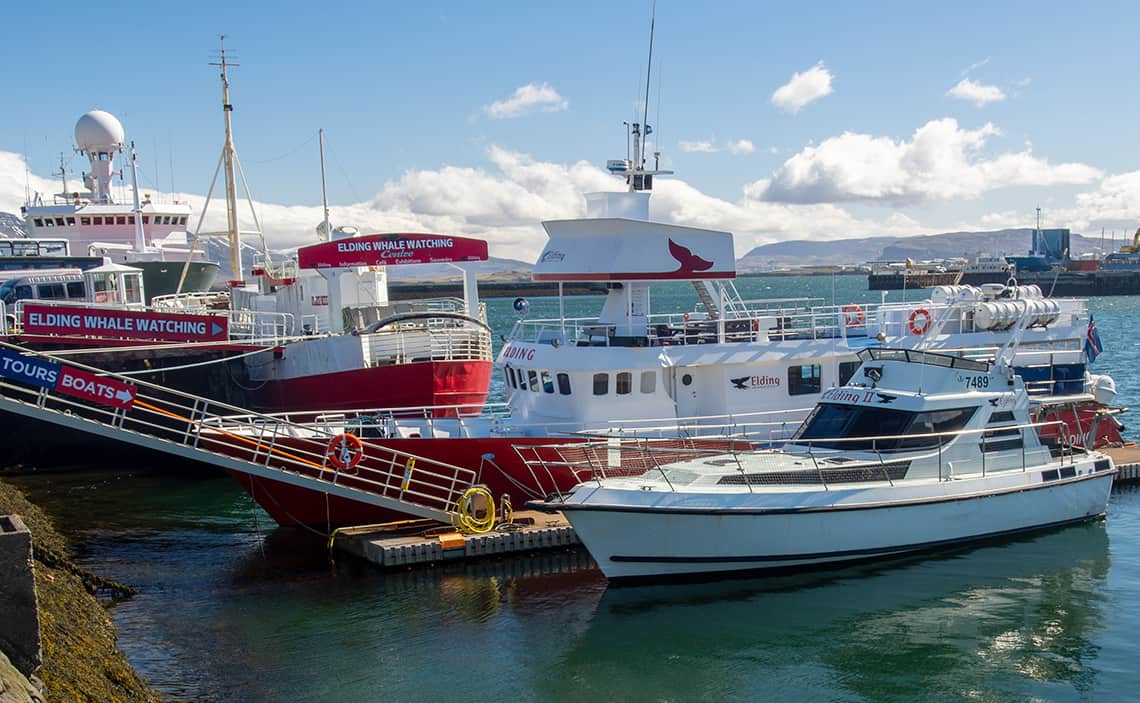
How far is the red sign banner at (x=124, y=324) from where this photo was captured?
2805 centimetres

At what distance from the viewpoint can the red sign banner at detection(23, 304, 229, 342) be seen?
2805cm

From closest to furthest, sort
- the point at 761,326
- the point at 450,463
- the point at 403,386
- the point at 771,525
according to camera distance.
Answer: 1. the point at 771,525
2. the point at 450,463
3. the point at 761,326
4. the point at 403,386

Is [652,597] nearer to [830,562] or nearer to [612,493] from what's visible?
[612,493]

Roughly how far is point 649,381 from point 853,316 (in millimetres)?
5302

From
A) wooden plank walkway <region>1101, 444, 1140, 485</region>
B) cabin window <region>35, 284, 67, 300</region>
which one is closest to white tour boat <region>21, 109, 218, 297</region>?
cabin window <region>35, 284, 67, 300</region>

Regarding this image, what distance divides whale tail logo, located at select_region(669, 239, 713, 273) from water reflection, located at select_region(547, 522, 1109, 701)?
21.3 ft

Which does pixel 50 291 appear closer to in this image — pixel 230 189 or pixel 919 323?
pixel 230 189

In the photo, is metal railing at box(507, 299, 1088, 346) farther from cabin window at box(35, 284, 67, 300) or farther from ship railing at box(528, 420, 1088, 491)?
cabin window at box(35, 284, 67, 300)

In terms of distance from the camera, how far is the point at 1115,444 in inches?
927

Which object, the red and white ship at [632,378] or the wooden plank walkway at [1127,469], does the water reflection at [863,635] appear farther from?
the wooden plank walkway at [1127,469]

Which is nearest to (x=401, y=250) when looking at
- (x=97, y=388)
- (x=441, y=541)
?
(x=97, y=388)

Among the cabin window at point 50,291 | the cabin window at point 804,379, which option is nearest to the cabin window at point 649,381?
the cabin window at point 804,379

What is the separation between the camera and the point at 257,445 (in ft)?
58.6

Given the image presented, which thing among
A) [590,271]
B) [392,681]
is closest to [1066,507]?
[590,271]
